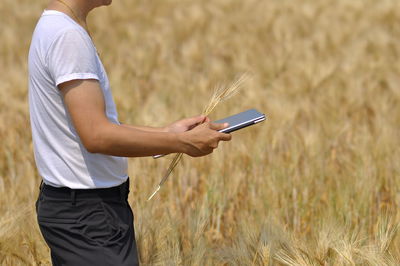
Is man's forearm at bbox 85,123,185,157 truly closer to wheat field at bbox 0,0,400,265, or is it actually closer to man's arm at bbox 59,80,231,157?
man's arm at bbox 59,80,231,157

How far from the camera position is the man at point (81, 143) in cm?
169

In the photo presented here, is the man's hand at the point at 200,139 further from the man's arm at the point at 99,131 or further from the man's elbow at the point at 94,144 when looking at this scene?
the man's elbow at the point at 94,144

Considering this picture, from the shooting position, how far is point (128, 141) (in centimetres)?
170

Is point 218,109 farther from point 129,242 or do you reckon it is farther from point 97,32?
point 97,32

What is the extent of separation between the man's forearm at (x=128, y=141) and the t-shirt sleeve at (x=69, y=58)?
0.13 metres

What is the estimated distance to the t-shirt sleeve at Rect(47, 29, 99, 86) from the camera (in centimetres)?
167

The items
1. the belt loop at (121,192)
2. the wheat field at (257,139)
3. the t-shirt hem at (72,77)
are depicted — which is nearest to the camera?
the t-shirt hem at (72,77)

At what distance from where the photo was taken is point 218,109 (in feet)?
15.3

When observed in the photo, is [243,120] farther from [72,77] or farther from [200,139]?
[72,77]

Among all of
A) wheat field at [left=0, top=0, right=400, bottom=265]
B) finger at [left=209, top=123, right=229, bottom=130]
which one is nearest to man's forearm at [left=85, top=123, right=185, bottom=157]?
finger at [left=209, top=123, right=229, bottom=130]

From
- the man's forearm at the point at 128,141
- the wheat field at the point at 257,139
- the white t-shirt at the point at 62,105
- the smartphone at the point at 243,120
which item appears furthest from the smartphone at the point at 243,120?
the wheat field at the point at 257,139

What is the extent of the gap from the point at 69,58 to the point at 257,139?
2.38 meters

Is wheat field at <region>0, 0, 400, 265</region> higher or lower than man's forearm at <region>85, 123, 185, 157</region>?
lower

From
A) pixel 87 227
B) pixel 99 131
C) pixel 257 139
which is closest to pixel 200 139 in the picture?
pixel 99 131
